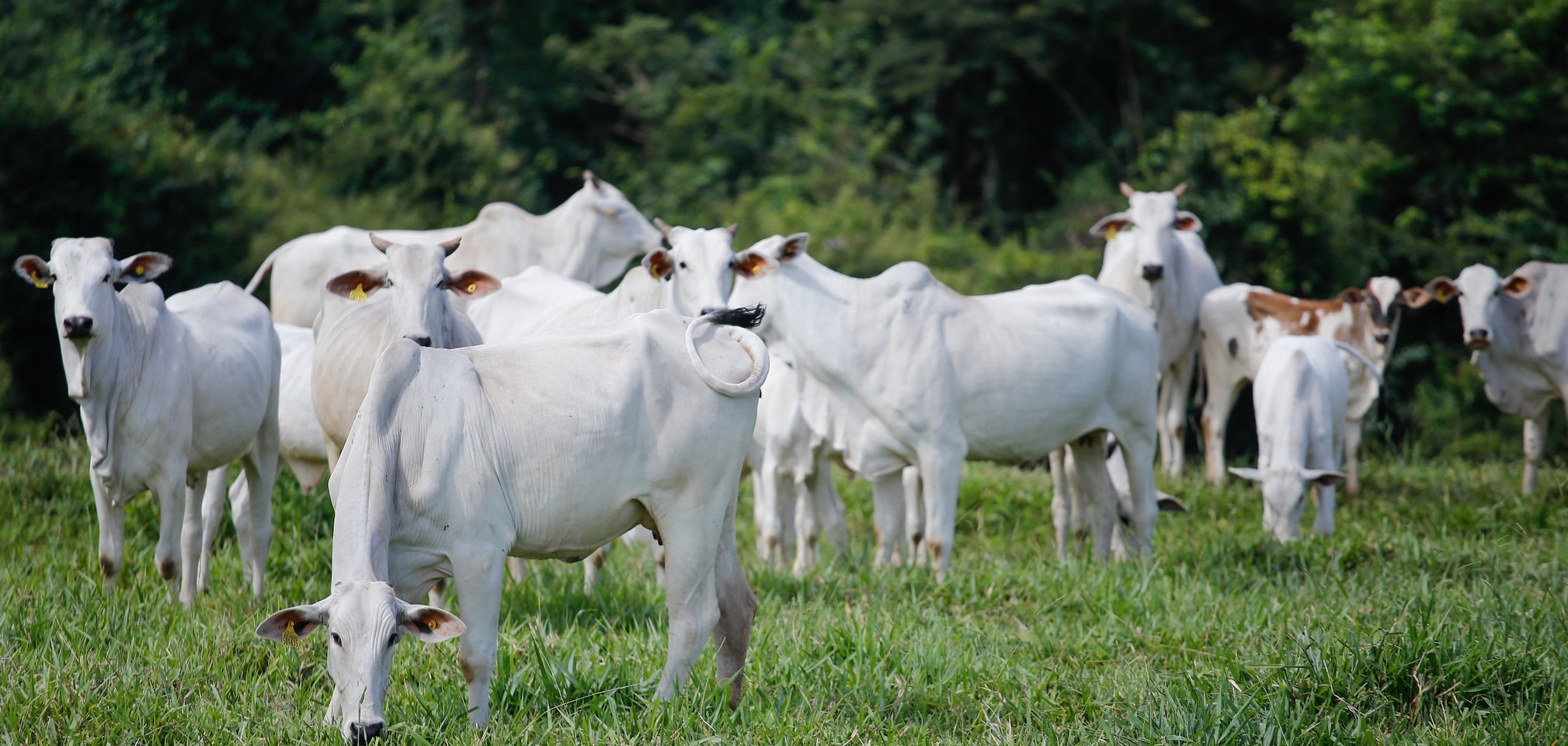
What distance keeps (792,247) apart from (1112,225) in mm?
4137

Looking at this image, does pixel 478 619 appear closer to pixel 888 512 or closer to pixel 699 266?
pixel 699 266

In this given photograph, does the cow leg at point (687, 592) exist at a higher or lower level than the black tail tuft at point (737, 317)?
lower

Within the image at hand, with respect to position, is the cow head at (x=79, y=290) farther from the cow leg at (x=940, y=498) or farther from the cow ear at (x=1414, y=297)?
the cow ear at (x=1414, y=297)

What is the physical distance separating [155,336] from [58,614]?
1.48 m

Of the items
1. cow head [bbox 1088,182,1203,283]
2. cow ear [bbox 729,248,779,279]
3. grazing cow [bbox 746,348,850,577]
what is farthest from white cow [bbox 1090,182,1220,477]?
cow ear [bbox 729,248,779,279]

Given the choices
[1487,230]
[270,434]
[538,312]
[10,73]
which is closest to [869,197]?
[1487,230]

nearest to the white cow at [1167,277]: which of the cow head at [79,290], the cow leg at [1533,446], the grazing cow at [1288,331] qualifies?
the grazing cow at [1288,331]

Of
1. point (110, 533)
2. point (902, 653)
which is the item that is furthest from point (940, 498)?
point (110, 533)

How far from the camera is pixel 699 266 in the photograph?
7.84m

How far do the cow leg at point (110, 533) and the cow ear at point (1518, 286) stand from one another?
976cm

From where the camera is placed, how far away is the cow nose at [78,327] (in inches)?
244

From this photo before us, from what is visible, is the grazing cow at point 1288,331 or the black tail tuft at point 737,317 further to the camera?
the grazing cow at point 1288,331

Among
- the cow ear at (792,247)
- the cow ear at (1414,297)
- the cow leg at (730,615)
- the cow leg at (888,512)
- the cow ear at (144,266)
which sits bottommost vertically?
the cow leg at (888,512)

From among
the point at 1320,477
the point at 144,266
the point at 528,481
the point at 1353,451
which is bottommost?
the point at 1353,451
